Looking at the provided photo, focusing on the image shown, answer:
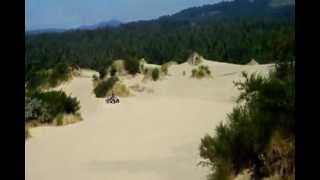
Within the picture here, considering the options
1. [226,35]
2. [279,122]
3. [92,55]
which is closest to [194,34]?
[226,35]

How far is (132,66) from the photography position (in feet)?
12.5

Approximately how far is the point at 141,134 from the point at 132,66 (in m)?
0.64

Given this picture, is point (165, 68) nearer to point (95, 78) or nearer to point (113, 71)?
point (113, 71)

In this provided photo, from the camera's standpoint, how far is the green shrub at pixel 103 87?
3.64 meters

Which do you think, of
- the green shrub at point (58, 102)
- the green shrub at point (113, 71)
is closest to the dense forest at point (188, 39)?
the green shrub at point (113, 71)

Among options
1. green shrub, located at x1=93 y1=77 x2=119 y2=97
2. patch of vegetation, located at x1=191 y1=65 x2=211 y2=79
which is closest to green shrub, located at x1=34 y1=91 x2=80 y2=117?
green shrub, located at x1=93 y1=77 x2=119 y2=97

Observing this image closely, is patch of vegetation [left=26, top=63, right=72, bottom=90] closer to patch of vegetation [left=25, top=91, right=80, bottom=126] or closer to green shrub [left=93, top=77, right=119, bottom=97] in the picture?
patch of vegetation [left=25, top=91, right=80, bottom=126]

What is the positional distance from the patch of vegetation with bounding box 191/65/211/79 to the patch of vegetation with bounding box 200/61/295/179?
1.74 ft

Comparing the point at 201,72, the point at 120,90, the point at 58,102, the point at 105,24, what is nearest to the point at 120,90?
the point at 120,90

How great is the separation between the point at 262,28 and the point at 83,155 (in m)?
1.32
